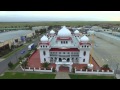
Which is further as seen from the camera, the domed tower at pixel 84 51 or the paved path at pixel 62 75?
the domed tower at pixel 84 51

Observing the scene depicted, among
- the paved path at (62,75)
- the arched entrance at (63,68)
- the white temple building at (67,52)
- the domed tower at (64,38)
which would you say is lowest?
the paved path at (62,75)

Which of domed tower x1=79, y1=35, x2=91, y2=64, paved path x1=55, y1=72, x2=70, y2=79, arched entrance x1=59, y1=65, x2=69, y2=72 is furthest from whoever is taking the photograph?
domed tower x1=79, y1=35, x2=91, y2=64

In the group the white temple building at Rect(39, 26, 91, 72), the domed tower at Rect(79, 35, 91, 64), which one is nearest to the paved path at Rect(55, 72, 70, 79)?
the white temple building at Rect(39, 26, 91, 72)

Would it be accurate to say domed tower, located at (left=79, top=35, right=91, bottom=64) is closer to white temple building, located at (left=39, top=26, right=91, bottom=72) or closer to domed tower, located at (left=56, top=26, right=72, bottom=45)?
white temple building, located at (left=39, top=26, right=91, bottom=72)

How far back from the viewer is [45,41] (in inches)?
689

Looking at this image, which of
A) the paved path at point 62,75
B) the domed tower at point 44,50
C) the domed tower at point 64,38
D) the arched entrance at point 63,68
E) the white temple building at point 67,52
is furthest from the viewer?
the domed tower at point 64,38

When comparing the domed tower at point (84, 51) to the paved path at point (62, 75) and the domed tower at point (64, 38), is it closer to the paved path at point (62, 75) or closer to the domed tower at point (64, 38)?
the domed tower at point (64, 38)

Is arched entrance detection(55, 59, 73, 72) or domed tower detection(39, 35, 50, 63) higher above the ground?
domed tower detection(39, 35, 50, 63)

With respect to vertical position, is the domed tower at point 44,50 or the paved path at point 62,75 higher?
the domed tower at point 44,50

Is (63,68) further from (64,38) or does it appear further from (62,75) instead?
(64,38)

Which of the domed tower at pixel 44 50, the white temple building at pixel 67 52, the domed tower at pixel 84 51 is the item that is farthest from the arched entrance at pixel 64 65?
the domed tower at pixel 44 50

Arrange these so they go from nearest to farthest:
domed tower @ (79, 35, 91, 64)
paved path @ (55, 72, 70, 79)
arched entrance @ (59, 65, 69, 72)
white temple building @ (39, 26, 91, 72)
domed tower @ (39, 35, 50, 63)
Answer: paved path @ (55, 72, 70, 79) < arched entrance @ (59, 65, 69, 72) < domed tower @ (79, 35, 91, 64) < white temple building @ (39, 26, 91, 72) < domed tower @ (39, 35, 50, 63)

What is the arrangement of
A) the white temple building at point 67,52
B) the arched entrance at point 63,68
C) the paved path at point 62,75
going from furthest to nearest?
1. the white temple building at point 67,52
2. the arched entrance at point 63,68
3. the paved path at point 62,75
